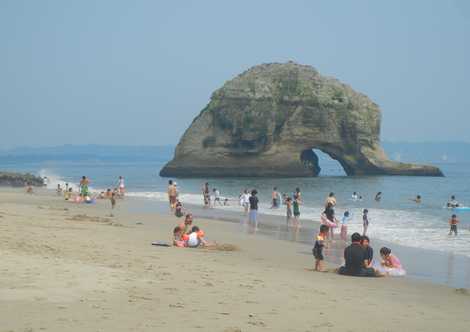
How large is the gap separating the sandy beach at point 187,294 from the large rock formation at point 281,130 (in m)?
68.8

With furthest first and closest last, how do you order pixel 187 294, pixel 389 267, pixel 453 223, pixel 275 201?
pixel 275 201, pixel 453 223, pixel 389 267, pixel 187 294

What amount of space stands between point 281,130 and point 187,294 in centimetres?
7620

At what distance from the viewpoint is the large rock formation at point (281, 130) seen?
274 feet

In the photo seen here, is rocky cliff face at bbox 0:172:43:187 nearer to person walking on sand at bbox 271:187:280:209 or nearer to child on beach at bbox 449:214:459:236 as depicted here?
person walking on sand at bbox 271:187:280:209

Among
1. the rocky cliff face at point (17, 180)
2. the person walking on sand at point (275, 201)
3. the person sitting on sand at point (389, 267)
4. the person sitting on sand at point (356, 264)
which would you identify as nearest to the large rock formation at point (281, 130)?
the rocky cliff face at point (17, 180)

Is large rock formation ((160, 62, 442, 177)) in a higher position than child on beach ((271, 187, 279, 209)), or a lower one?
higher

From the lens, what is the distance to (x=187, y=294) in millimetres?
8656

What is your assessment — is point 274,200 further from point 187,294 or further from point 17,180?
point 17,180

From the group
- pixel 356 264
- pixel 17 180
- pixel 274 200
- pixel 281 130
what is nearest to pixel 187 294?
pixel 356 264

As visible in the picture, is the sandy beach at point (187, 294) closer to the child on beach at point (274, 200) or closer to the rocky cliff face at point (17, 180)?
the child on beach at point (274, 200)

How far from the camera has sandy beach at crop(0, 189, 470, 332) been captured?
23.4 feet

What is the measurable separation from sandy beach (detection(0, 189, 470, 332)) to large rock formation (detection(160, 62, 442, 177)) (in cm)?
6876

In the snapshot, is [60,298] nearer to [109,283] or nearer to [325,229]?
[109,283]

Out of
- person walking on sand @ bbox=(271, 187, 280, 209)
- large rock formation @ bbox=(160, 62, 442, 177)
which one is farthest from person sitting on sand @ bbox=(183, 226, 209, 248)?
large rock formation @ bbox=(160, 62, 442, 177)
